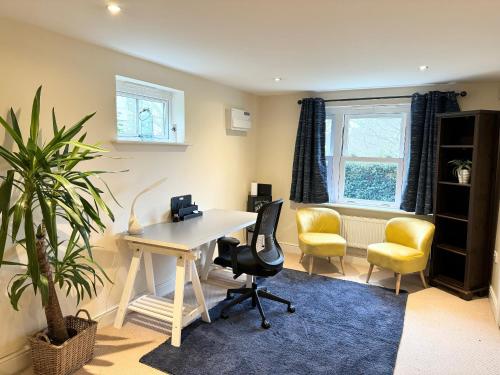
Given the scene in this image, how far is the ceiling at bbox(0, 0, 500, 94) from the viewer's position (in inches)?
71.1

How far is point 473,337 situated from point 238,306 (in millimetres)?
1902

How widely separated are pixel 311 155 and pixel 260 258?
2033 millimetres

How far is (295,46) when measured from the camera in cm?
248

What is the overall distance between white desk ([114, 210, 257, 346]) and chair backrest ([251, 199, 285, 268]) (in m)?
0.32

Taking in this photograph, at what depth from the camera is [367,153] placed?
14.1 ft

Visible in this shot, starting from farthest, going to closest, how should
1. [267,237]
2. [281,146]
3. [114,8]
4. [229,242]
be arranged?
[281,146] < [229,242] < [267,237] < [114,8]

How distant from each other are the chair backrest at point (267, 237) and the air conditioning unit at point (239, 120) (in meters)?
1.63

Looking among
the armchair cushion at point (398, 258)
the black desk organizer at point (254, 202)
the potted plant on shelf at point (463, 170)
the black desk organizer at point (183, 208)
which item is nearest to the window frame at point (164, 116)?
the black desk organizer at point (183, 208)

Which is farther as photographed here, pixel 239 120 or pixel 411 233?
pixel 239 120

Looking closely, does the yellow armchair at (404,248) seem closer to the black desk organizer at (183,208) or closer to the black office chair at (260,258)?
the black office chair at (260,258)

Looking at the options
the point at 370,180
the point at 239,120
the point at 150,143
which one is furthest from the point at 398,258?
the point at 150,143

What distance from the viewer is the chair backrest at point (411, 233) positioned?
3.48m

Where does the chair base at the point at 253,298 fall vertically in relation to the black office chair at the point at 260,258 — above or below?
below

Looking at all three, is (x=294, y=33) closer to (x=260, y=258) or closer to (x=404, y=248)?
(x=260, y=258)
